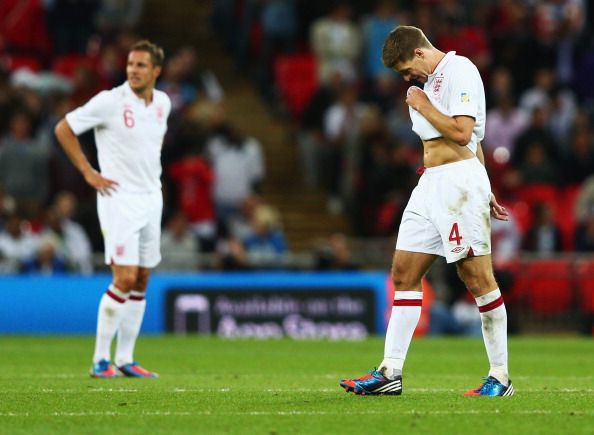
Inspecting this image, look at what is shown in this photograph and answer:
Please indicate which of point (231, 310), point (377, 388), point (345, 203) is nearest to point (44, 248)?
point (231, 310)

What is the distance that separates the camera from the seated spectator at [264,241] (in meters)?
22.0

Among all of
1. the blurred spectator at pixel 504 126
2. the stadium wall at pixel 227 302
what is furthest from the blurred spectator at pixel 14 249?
the blurred spectator at pixel 504 126

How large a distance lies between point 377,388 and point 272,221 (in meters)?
12.7

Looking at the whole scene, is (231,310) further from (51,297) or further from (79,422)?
(79,422)

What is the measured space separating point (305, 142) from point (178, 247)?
176 inches

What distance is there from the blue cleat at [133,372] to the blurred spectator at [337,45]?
1352 cm

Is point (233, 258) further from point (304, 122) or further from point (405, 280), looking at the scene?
point (405, 280)

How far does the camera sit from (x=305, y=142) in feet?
83.3

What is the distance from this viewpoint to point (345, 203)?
80.9 ft

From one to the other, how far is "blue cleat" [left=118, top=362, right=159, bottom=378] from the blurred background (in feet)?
28.3

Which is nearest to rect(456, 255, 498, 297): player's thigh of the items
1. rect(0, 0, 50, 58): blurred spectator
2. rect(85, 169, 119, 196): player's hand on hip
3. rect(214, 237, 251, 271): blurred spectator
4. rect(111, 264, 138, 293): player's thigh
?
rect(111, 264, 138, 293): player's thigh

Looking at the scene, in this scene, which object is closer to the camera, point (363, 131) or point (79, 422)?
point (79, 422)

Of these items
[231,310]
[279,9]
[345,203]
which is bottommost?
[231,310]

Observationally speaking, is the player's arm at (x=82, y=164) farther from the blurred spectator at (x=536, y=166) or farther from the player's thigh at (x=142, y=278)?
the blurred spectator at (x=536, y=166)
